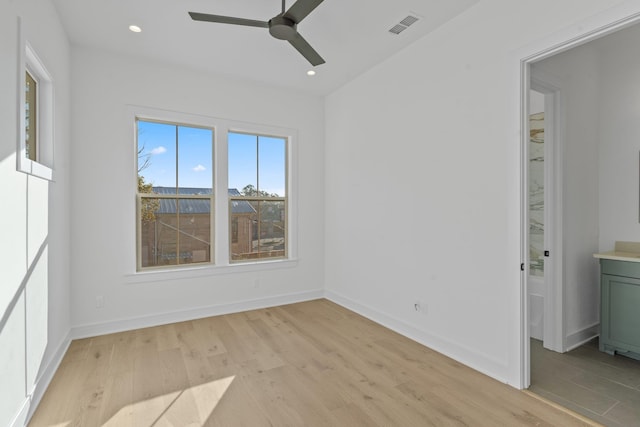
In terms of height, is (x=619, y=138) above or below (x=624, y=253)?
above

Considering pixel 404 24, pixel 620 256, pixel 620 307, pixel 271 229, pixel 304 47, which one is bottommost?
pixel 620 307

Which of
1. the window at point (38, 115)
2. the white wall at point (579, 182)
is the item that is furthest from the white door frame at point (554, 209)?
the window at point (38, 115)

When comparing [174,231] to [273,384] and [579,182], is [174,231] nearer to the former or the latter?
[273,384]

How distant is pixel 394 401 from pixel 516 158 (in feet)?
6.63

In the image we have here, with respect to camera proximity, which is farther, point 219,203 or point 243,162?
point 243,162

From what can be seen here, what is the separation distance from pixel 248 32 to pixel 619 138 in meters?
3.86

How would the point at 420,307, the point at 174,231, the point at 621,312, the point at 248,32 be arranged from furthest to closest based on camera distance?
the point at 174,231 → the point at 420,307 → the point at 248,32 → the point at 621,312

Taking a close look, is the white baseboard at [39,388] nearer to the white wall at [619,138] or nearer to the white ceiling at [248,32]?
the white ceiling at [248,32]

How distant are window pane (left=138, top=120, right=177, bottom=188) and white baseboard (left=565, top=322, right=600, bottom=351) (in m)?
4.63

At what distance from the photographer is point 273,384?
2.53m

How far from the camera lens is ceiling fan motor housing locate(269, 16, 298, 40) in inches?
89.7

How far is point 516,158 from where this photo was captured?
2.46 meters

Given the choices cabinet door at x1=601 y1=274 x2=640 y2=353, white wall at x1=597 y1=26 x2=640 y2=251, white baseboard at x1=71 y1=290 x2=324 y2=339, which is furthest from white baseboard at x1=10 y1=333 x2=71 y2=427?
white wall at x1=597 y1=26 x2=640 y2=251

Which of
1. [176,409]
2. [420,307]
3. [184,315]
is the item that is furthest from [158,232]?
[420,307]
